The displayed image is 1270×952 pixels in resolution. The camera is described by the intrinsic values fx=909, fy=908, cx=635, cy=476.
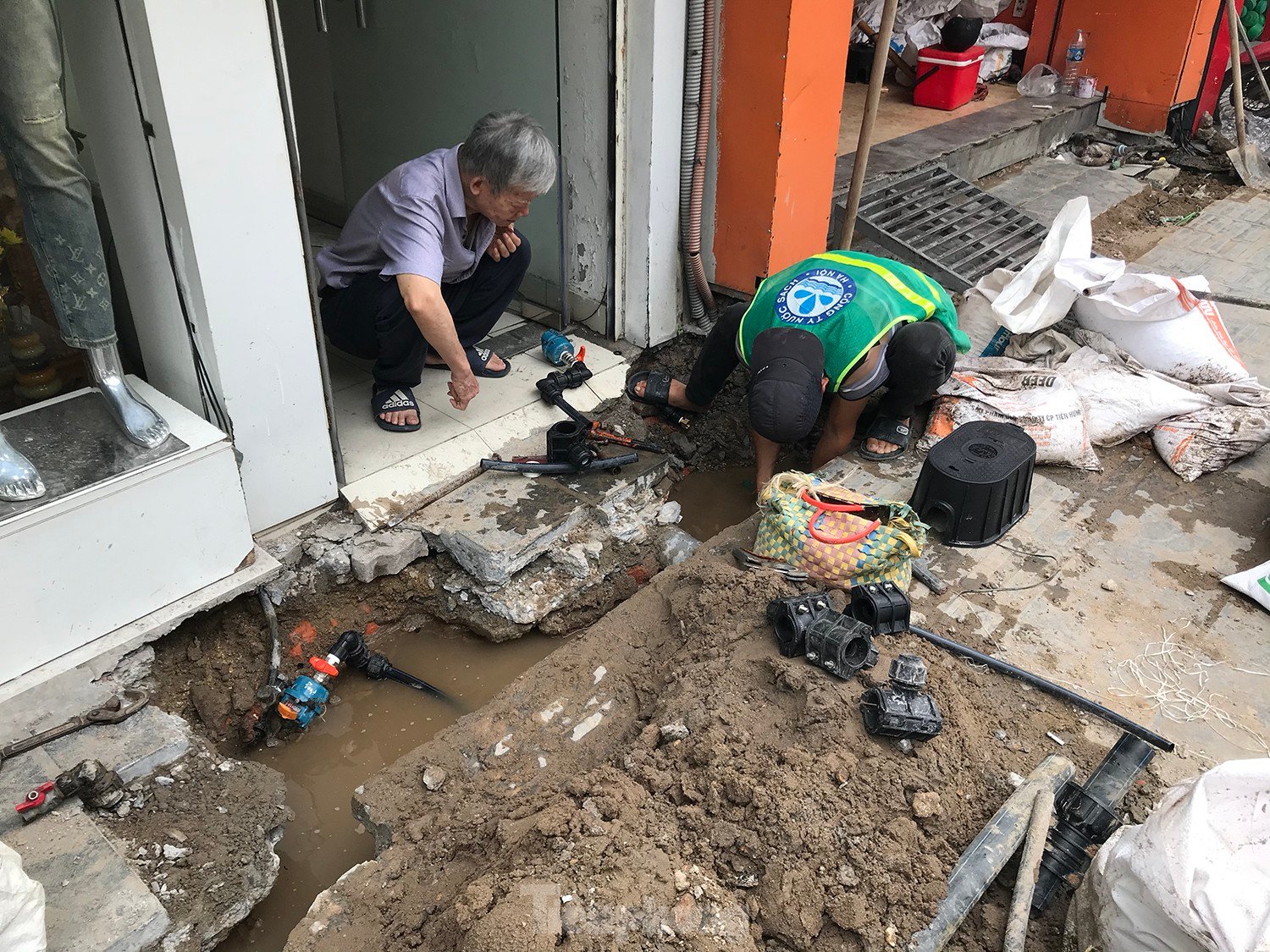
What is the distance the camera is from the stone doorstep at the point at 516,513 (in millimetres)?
2949

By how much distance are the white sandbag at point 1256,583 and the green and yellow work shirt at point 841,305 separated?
1198 mm

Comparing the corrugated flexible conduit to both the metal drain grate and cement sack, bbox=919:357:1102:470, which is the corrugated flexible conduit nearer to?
cement sack, bbox=919:357:1102:470

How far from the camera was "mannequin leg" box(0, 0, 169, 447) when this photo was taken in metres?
1.97

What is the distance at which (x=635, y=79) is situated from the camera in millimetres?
3418

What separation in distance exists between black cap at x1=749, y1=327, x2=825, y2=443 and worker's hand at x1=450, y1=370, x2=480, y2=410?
931 millimetres

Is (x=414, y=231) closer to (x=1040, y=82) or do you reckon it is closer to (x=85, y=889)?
(x=85, y=889)

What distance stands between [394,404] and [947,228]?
3428mm

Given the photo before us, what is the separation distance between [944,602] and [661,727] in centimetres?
104

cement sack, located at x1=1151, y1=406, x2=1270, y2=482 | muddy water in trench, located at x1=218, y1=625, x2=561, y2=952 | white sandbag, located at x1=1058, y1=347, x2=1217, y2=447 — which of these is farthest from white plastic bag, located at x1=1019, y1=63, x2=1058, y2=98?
muddy water in trench, located at x1=218, y1=625, x2=561, y2=952

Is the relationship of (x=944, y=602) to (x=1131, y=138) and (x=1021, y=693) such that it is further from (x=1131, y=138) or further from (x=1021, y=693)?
(x=1131, y=138)

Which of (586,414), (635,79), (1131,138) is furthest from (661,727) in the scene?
(1131,138)

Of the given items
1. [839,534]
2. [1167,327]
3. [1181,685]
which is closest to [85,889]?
[839,534]

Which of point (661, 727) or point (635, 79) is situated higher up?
point (635, 79)

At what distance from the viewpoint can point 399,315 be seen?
124 inches
